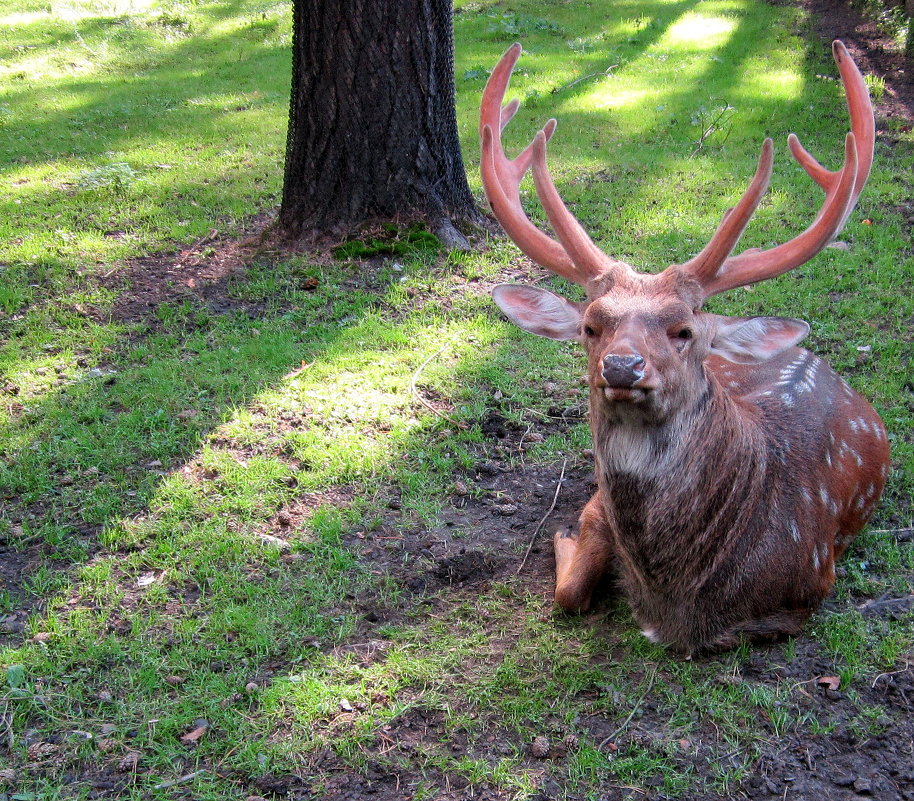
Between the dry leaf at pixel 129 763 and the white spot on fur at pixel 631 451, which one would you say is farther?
the white spot on fur at pixel 631 451

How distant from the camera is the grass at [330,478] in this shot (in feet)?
10.1

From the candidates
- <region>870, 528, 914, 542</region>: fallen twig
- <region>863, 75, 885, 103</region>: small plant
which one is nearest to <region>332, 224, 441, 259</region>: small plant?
<region>870, 528, 914, 542</region>: fallen twig

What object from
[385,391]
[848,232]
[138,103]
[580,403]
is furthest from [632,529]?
[138,103]

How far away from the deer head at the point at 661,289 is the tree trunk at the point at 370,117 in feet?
8.26

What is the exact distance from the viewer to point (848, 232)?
6.85 m

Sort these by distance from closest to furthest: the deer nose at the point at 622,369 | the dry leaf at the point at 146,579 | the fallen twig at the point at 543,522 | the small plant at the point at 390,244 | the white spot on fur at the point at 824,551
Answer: the deer nose at the point at 622,369
the white spot on fur at the point at 824,551
the dry leaf at the point at 146,579
the fallen twig at the point at 543,522
the small plant at the point at 390,244

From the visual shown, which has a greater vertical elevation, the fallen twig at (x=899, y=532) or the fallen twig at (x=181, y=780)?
the fallen twig at (x=899, y=532)

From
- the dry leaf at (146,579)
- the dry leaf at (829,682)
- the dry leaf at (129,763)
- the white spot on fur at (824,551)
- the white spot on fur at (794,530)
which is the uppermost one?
the white spot on fur at (794,530)

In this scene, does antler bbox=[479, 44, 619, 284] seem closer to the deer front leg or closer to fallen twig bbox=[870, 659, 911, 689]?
the deer front leg

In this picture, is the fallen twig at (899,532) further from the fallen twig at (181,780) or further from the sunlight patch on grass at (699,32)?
the sunlight patch on grass at (699,32)

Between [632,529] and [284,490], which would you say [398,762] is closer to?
[632,529]

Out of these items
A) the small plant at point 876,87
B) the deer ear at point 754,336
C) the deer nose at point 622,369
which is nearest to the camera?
the deer nose at point 622,369

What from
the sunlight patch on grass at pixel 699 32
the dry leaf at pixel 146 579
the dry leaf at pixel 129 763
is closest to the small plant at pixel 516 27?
the sunlight patch on grass at pixel 699 32

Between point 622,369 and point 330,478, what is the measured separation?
2030mm
